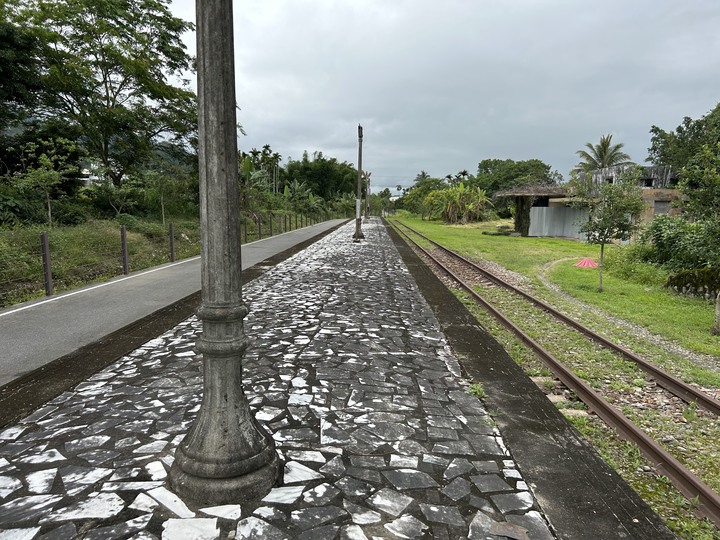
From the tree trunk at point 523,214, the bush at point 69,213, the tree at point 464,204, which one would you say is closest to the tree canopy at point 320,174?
the tree at point 464,204

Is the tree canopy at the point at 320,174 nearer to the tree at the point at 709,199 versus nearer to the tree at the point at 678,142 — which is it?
the tree at the point at 678,142

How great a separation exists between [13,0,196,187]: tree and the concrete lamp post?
59.9 ft

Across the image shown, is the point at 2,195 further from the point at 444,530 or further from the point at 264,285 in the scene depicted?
the point at 444,530

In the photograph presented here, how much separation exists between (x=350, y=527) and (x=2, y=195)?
15.5 m

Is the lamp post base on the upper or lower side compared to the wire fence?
lower

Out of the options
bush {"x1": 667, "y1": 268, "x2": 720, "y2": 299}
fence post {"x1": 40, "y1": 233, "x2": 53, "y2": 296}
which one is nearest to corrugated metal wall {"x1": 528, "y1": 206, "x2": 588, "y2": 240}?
bush {"x1": 667, "y1": 268, "x2": 720, "y2": 299}

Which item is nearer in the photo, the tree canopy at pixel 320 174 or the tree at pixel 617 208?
the tree at pixel 617 208

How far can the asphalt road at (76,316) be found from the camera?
5164 mm

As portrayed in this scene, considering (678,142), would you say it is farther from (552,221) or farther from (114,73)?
(114,73)

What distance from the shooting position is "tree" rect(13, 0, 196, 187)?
17.1 m

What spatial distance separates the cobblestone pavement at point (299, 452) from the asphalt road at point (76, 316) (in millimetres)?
999

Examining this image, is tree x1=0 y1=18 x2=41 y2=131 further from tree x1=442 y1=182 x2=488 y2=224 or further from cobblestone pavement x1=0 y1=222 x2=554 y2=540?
tree x1=442 y1=182 x2=488 y2=224

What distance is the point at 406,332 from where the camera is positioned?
253 inches

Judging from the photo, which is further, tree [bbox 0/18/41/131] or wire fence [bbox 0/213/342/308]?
tree [bbox 0/18/41/131]
